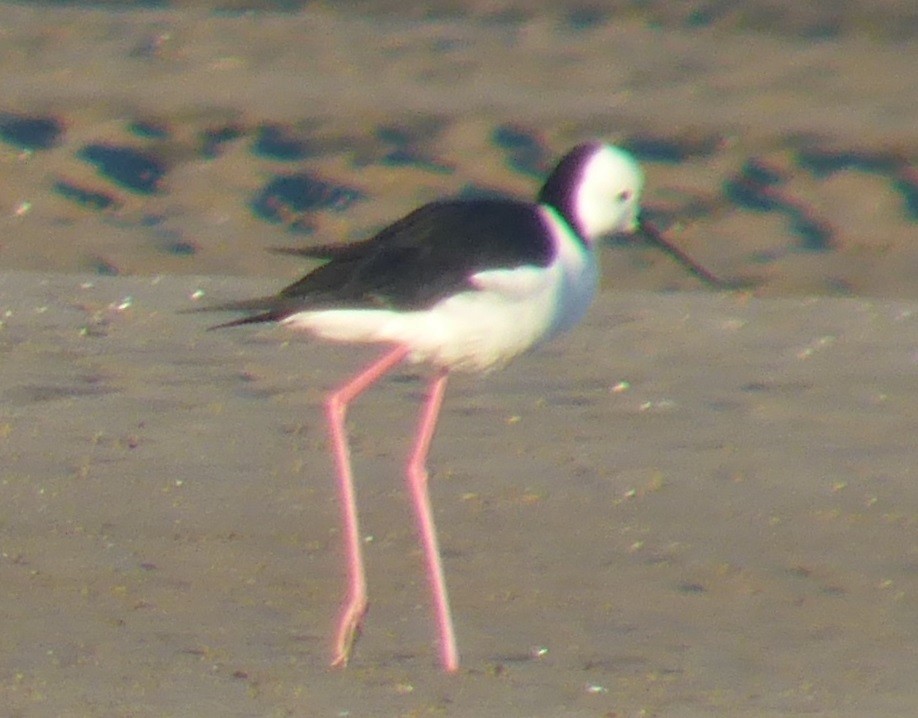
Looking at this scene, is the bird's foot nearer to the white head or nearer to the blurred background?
the white head

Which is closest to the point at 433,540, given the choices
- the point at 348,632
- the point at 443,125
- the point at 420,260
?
the point at 348,632

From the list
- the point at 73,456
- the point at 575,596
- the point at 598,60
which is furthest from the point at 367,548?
the point at 598,60

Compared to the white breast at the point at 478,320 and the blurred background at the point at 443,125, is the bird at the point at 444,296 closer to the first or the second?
the white breast at the point at 478,320

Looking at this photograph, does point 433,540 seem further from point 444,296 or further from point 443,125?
point 443,125

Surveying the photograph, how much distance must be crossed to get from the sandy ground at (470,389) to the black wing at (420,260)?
71 cm

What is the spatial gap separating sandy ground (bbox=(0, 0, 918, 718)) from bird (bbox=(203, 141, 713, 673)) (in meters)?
0.37

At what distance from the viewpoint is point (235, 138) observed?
1041 cm

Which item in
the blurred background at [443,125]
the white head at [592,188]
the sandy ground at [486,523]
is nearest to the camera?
the sandy ground at [486,523]

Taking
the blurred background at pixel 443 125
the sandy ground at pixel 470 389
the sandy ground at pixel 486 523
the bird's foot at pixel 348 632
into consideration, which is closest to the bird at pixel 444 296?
the bird's foot at pixel 348 632

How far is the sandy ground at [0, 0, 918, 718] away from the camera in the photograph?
14.5 feet

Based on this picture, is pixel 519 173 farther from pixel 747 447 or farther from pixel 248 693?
pixel 248 693

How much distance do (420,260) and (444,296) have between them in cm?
9

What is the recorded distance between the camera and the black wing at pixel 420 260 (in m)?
4.51

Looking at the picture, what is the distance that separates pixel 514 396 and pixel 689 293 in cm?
201
